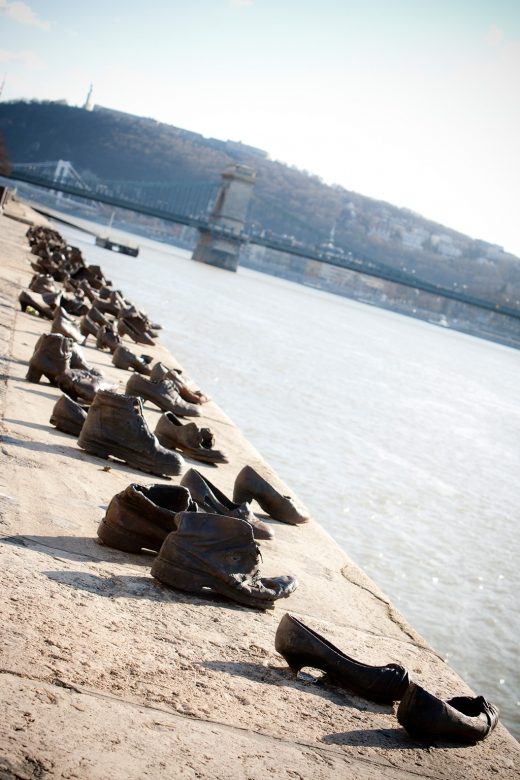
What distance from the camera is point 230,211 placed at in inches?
3639

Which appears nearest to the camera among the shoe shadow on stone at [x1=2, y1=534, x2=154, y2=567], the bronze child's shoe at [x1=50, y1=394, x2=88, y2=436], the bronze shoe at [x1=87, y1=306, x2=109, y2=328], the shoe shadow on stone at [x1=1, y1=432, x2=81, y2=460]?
the shoe shadow on stone at [x1=2, y1=534, x2=154, y2=567]

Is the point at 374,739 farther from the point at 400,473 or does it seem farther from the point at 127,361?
the point at 400,473

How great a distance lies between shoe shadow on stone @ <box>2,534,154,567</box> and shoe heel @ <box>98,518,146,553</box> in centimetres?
2

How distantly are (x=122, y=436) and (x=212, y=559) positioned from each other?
4.52ft

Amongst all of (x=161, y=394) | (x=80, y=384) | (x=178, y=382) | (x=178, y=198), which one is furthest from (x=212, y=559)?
(x=178, y=198)

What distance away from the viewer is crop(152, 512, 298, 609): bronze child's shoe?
275 cm

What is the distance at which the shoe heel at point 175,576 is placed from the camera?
2.75 meters

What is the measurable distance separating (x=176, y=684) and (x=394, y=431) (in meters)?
9.11

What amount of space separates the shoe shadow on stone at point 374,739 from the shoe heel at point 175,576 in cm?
70

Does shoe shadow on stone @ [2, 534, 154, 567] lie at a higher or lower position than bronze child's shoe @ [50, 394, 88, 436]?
lower

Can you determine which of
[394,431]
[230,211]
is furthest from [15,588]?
[230,211]

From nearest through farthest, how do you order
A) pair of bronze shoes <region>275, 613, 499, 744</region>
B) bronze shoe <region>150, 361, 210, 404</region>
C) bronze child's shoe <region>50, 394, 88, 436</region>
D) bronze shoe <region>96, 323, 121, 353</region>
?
1. pair of bronze shoes <region>275, 613, 499, 744</region>
2. bronze child's shoe <region>50, 394, 88, 436</region>
3. bronze shoe <region>150, 361, 210, 404</region>
4. bronze shoe <region>96, 323, 121, 353</region>

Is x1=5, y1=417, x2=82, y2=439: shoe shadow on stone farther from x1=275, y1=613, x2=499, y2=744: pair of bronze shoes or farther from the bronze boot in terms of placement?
x1=275, y1=613, x2=499, y2=744: pair of bronze shoes

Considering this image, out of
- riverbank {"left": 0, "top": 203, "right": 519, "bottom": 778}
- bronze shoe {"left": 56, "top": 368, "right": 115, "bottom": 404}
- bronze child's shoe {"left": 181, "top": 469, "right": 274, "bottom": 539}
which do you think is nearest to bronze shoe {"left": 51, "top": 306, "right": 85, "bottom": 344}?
bronze shoe {"left": 56, "top": 368, "right": 115, "bottom": 404}
